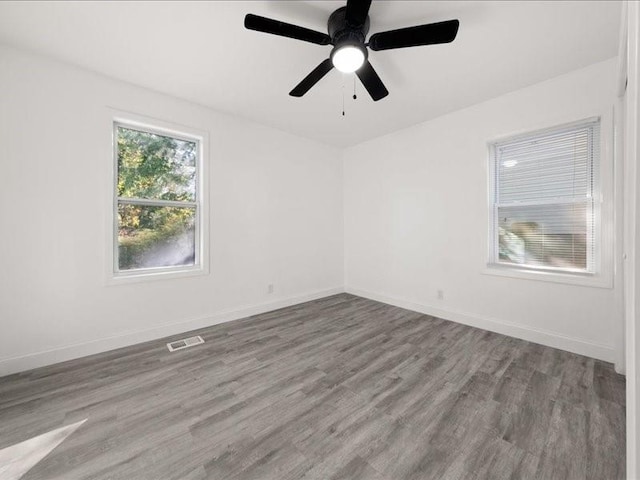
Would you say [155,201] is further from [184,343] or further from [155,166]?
[184,343]

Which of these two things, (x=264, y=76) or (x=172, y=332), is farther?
(x=172, y=332)

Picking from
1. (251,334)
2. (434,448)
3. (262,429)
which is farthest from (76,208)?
(434,448)

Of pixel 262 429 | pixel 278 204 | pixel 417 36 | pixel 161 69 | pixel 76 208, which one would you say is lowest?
pixel 262 429

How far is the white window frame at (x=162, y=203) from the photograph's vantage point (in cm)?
259

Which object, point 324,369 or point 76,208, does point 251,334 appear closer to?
point 324,369

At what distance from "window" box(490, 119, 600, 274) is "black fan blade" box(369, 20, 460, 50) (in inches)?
76.1

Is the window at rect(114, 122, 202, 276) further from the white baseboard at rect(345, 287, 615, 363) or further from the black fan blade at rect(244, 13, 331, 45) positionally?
the white baseboard at rect(345, 287, 615, 363)

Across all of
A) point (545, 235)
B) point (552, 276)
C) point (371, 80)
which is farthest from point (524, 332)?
point (371, 80)

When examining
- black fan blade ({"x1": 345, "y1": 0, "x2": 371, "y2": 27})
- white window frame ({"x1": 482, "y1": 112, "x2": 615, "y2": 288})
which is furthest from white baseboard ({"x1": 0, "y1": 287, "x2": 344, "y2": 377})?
white window frame ({"x1": 482, "y1": 112, "x2": 615, "y2": 288})

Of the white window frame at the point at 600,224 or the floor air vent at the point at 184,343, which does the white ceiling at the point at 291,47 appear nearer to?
the white window frame at the point at 600,224

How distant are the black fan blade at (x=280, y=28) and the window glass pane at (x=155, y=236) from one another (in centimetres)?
223

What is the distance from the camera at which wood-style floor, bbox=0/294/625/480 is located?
1321 millimetres

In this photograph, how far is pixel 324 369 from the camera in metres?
2.21

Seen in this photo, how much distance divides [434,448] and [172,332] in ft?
9.05
